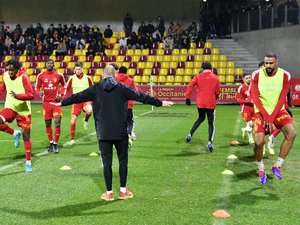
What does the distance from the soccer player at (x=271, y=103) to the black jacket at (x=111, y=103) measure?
1.88 meters

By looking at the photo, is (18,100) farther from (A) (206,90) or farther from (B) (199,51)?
(B) (199,51)

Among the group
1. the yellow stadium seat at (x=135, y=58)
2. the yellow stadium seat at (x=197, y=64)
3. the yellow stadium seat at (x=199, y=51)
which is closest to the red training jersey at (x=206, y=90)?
the yellow stadium seat at (x=197, y=64)

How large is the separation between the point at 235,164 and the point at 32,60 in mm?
23219

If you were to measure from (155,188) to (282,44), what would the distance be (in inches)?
848

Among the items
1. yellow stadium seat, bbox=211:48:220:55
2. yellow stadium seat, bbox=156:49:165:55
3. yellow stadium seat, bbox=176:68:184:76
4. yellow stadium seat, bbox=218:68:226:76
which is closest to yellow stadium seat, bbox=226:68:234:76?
yellow stadium seat, bbox=218:68:226:76

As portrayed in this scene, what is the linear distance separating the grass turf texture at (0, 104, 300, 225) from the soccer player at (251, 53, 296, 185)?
0.69 metres

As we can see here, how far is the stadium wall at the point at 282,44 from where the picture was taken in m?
26.2

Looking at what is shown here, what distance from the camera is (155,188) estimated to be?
291 inches

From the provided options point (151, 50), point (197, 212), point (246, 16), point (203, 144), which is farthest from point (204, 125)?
point (246, 16)

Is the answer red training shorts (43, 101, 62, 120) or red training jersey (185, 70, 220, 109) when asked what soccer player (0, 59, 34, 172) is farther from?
red training jersey (185, 70, 220, 109)

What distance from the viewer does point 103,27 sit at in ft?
113

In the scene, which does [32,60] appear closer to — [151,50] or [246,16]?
[151,50]

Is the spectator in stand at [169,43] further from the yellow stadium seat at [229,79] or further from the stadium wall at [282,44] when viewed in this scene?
the stadium wall at [282,44]

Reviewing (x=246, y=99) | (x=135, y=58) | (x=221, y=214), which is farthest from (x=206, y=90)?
(x=135, y=58)
